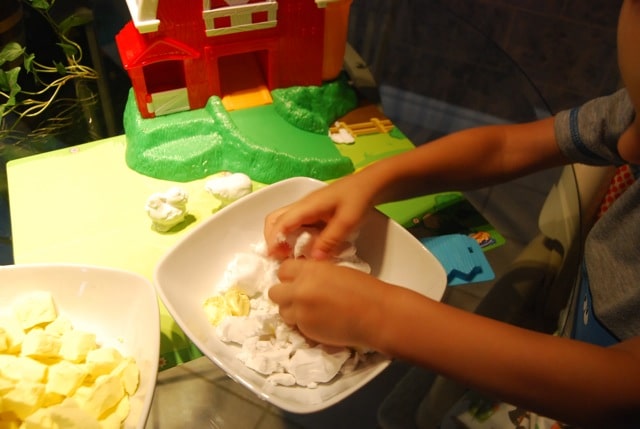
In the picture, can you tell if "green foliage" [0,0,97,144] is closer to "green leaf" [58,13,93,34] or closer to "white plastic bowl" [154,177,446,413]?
"green leaf" [58,13,93,34]

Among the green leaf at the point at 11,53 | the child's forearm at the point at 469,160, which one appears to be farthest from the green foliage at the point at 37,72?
the child's forearm at the point at 469,160

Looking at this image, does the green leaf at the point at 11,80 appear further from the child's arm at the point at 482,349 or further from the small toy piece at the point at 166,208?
the child's arm at the point at 482,349

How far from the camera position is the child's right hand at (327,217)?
59 cm

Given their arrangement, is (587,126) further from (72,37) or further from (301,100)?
(72,37)

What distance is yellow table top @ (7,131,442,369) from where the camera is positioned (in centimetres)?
69

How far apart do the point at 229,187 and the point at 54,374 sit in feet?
1.08

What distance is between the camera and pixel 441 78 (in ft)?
4.23

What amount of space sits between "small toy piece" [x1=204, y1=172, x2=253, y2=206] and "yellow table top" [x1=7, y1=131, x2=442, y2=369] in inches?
1.1

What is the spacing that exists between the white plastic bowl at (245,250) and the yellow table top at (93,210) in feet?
0.21

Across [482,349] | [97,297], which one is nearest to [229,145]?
[97,297]

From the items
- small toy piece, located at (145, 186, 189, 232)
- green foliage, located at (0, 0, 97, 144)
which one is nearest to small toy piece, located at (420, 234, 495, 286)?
small toy piece, located at (145, 186, 189, 232)

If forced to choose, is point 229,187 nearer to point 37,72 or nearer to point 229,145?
point 229,145

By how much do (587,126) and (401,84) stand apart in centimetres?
70

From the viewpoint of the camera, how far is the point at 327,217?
610mm
